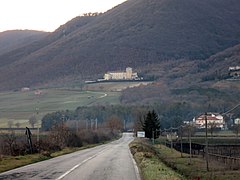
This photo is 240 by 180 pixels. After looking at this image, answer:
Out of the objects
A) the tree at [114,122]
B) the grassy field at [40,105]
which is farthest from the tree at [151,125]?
the tree at [114,122]

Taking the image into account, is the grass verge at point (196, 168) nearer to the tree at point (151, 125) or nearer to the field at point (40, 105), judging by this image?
the tree at point (151, 125)

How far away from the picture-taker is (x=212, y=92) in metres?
176

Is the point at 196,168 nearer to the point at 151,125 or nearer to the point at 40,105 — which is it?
the point at 151,125

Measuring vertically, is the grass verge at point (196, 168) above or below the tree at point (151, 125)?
below

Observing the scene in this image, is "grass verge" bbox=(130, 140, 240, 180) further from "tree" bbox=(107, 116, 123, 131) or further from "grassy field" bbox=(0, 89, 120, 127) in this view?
"tree" bbox=(107, 116, 123, 131)

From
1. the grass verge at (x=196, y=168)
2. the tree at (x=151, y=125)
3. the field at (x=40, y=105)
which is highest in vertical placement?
the field at (x=40, y=105)

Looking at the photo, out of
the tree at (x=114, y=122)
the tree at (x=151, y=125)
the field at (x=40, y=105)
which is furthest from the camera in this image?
the tree at (x=114, y=122)

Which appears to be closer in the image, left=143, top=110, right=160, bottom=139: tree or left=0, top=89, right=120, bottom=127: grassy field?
left=143, top=110, right=160, bottom=139: tree

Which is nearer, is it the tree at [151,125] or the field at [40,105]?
the tree at [151,125]

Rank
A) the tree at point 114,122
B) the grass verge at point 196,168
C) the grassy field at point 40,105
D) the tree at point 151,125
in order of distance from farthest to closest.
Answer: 1. the tree at point 114,122
2. the grassy field at point 40,105
3. the tree at point 151,125
4. the grass verge at point 196,168

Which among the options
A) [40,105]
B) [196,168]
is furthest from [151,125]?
[196,168]

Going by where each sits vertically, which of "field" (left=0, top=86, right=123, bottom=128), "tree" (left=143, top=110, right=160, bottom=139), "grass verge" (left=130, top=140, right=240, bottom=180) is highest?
"field" (left=0, top=86, right=123, bottom=128)

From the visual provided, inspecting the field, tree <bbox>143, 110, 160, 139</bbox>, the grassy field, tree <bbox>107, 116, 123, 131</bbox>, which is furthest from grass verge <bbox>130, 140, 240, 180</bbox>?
tree <bbox>107, 116, 123, 131</bbox>

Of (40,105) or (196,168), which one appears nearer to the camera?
(196,168)
